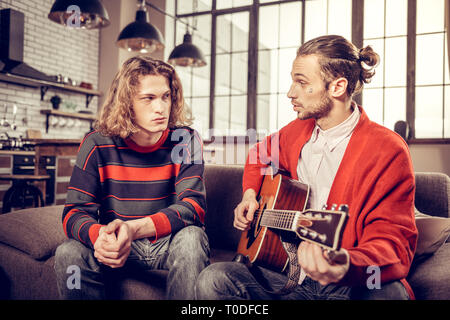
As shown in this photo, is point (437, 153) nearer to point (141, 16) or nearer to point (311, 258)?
point (141, 16)

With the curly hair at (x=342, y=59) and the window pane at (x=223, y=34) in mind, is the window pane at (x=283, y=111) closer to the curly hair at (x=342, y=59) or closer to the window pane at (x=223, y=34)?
the window pane at (x=223, y=34)

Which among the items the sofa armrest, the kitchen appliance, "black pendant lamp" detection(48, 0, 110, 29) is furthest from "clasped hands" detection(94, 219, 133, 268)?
the kitchen appliance

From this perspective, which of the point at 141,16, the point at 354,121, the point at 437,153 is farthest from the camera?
the point at 437,153

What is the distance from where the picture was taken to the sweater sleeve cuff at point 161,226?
1.20 meters

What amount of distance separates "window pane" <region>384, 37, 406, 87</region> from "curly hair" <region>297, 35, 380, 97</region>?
4.14 metres

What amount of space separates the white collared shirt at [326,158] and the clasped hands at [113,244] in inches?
22.8

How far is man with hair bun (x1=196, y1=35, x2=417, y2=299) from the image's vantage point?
91 cm

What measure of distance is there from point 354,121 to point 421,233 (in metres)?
0.47

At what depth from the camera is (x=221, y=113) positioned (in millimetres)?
6039

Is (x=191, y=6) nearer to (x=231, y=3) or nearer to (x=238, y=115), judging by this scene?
(x=231, y=3)

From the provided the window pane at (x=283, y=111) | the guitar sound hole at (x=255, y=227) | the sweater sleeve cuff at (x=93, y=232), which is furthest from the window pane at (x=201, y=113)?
the sweater sleeve cuff at (x=93, y=232)

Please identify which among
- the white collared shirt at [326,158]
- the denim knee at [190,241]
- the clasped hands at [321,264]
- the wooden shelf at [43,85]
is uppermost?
the wooden shelf at [43,85]
